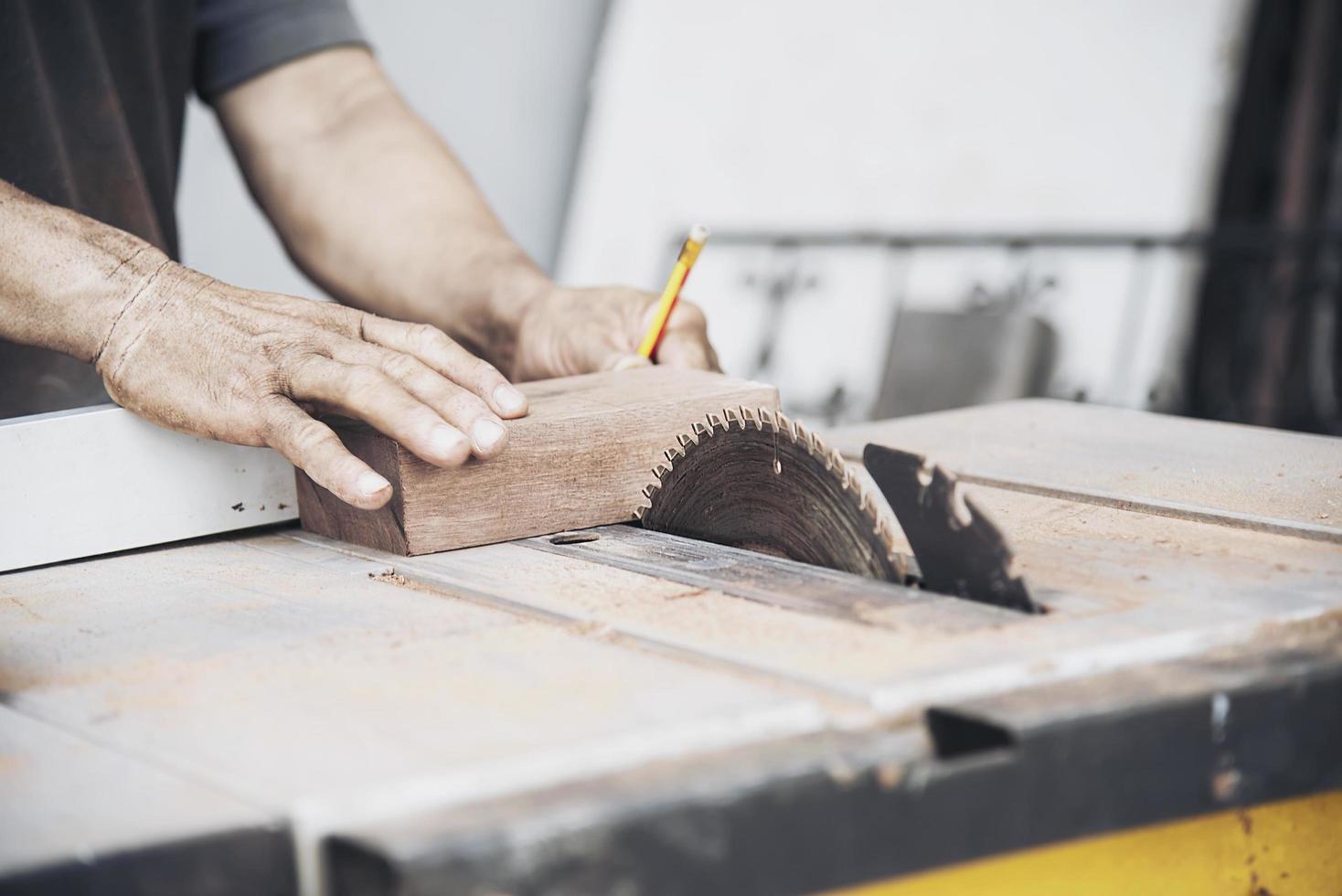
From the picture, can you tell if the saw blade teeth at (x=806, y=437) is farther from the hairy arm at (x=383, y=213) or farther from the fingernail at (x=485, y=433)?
the hairy arm at (x=383, y=213)

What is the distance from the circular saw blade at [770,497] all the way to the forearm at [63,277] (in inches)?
19.3

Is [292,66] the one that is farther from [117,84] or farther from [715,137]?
[715,137]

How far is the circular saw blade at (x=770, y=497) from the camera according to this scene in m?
1.00

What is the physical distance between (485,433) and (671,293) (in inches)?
18.0

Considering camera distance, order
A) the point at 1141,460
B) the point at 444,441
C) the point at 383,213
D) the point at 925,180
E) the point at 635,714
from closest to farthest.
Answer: the point at 635,714
the point at 444,441
the point at 1141,460
the point at 383,213
the point at 925,180

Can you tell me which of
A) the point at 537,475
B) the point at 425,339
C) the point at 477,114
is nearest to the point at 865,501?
the point at 537,475

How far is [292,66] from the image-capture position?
2.05 metres

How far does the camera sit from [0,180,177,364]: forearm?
120cm

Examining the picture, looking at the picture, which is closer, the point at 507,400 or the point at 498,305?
the point at 507,400

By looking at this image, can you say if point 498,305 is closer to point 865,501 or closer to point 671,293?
point 671,293

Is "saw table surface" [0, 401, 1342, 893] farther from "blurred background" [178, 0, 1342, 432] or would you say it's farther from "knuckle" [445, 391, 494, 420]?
"blurred background" [178, 0, 1342, 432]

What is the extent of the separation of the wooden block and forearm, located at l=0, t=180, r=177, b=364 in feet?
0.72

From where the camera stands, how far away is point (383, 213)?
1.97 metres

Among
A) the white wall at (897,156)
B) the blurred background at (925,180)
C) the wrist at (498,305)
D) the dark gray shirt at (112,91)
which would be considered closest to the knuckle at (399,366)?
the wrist at (498,305)
